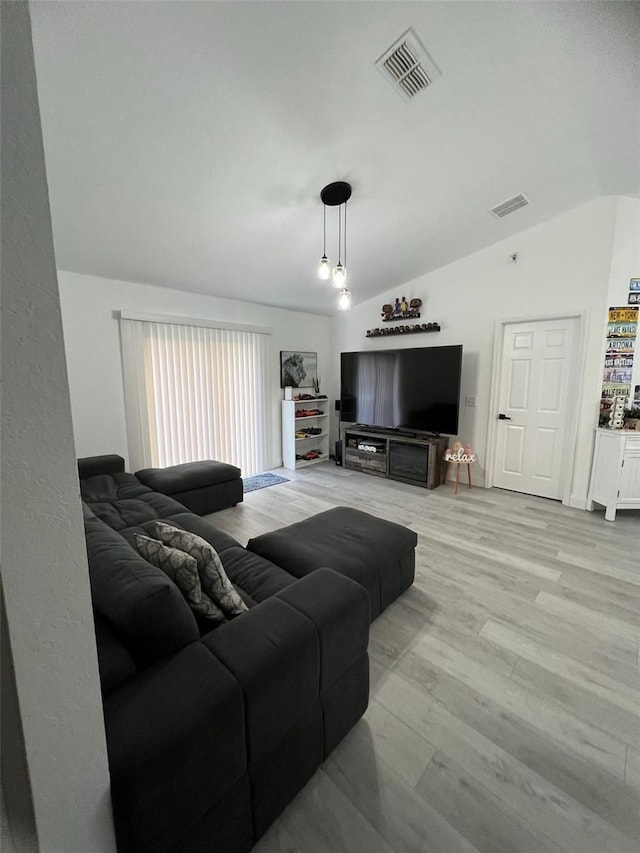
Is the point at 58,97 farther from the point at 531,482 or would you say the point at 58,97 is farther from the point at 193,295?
the point at 531,482

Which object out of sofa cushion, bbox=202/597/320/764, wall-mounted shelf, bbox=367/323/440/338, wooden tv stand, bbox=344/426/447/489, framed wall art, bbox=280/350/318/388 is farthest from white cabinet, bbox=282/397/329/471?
sofa cushion, bbox=202/597/320/764

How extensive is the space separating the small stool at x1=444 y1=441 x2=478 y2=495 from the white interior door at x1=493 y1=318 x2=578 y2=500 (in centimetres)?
33

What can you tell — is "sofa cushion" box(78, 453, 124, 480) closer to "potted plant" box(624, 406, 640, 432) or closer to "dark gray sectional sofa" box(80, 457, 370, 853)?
"dark gray sectional sofa" box(80, 457, 370, 853)

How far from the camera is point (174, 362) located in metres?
3.95

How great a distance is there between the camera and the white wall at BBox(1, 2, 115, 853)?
0.51m

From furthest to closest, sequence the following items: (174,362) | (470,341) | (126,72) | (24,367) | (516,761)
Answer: (470,341) < (174,362) < (126,72) < (516,761) < (24,367)

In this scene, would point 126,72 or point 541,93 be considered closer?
point 126,72

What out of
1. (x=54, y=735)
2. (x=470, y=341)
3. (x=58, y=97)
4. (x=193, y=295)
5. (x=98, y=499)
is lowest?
(x=98, y=499)

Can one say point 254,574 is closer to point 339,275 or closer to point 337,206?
point 339,275

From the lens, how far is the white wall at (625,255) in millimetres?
3150

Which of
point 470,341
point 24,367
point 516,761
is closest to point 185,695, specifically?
point 24,367

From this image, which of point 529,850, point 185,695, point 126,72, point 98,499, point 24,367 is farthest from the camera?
point 98,499

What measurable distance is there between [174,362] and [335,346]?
2.73 meters

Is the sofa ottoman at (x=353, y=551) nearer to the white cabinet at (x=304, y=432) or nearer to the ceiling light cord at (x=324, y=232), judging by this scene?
the ceiling light cord at (x=324, y=232)
